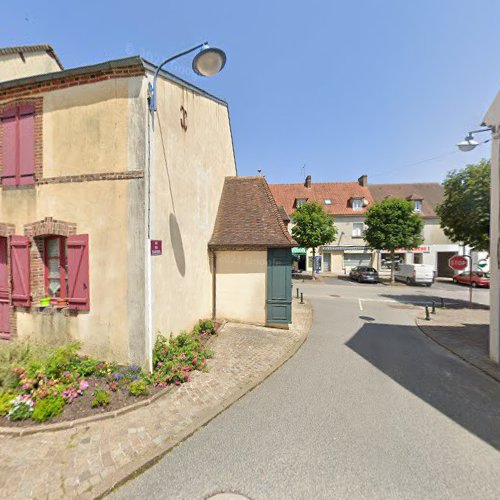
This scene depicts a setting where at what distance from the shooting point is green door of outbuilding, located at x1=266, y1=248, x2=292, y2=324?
26.4 feet

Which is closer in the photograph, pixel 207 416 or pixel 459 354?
pixel 207 416

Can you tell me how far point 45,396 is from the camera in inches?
160

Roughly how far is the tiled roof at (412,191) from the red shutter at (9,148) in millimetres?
33858

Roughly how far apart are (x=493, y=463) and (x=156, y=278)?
5896 mm

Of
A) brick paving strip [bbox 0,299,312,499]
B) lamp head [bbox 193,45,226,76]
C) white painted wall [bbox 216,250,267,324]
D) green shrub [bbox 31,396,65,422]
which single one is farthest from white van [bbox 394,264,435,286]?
green shrub [bbox 31,396,65,422]

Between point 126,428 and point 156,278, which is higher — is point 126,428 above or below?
below

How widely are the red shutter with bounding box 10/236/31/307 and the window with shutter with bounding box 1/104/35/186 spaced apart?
1.34m

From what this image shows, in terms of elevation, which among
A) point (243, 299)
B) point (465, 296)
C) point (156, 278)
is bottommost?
point (465, 296)

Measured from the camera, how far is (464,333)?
27.8 ft

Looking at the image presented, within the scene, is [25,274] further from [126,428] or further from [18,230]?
[126,428]

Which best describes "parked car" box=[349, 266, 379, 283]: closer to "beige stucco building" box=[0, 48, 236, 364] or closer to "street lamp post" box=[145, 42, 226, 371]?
"beige stucco building" box=[0, 48, 236, 364]

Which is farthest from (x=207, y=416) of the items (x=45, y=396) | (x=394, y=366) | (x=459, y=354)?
(x=459, y=354)

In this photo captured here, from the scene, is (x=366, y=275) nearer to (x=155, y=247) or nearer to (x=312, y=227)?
(x=312, y=227)

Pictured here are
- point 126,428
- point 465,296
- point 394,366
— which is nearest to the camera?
point 126,428
